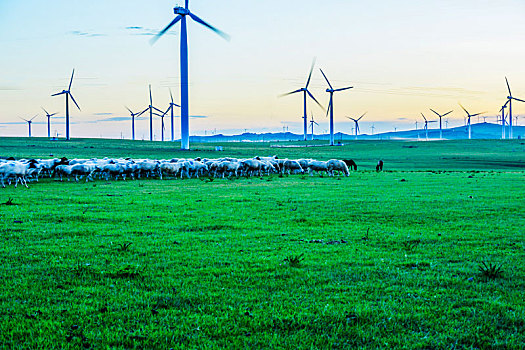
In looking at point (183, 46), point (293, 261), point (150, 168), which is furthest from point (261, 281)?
point (183, 46)

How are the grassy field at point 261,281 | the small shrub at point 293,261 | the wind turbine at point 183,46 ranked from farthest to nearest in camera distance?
1. the wind turbine at point 183,46
2. the small shrub at point 293,261
3. the grassy field at point 261,281

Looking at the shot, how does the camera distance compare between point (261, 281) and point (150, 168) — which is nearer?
point (261, 281)

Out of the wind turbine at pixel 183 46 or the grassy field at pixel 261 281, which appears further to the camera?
the wind turbine at pixel 183 46

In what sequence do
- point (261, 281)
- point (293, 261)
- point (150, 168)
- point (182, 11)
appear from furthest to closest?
point (182, 11) → point (150, 168) → point (293, 261) → point (261, 281)

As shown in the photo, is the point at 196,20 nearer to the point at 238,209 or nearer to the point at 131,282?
the point at 238,209

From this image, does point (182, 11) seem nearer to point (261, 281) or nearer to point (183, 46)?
point (183, 46)

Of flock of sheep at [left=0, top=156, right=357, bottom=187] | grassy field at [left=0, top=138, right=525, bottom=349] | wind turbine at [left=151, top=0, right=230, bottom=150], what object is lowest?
grassy field at [left=0, top=138, right=525, bottom=349]

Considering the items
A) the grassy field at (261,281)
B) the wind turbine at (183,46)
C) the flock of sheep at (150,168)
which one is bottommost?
the grassy field at (261,281)

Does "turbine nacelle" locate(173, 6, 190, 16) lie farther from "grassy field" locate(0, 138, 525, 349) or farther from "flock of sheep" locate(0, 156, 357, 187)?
"grassy field" locate(0, 138, 525, 349)

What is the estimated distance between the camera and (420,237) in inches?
470

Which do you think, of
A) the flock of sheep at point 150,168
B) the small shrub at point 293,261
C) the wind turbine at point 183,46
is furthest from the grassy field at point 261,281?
the wind turbine at point 183,46

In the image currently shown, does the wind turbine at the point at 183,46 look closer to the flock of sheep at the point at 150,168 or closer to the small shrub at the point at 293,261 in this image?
the flock of sheep at the point at 150,168

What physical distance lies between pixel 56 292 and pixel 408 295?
5.21 meters

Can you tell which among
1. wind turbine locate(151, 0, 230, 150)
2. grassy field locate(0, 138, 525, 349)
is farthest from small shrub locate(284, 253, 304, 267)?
wind turbine locate(151, 0, 230, 150)
